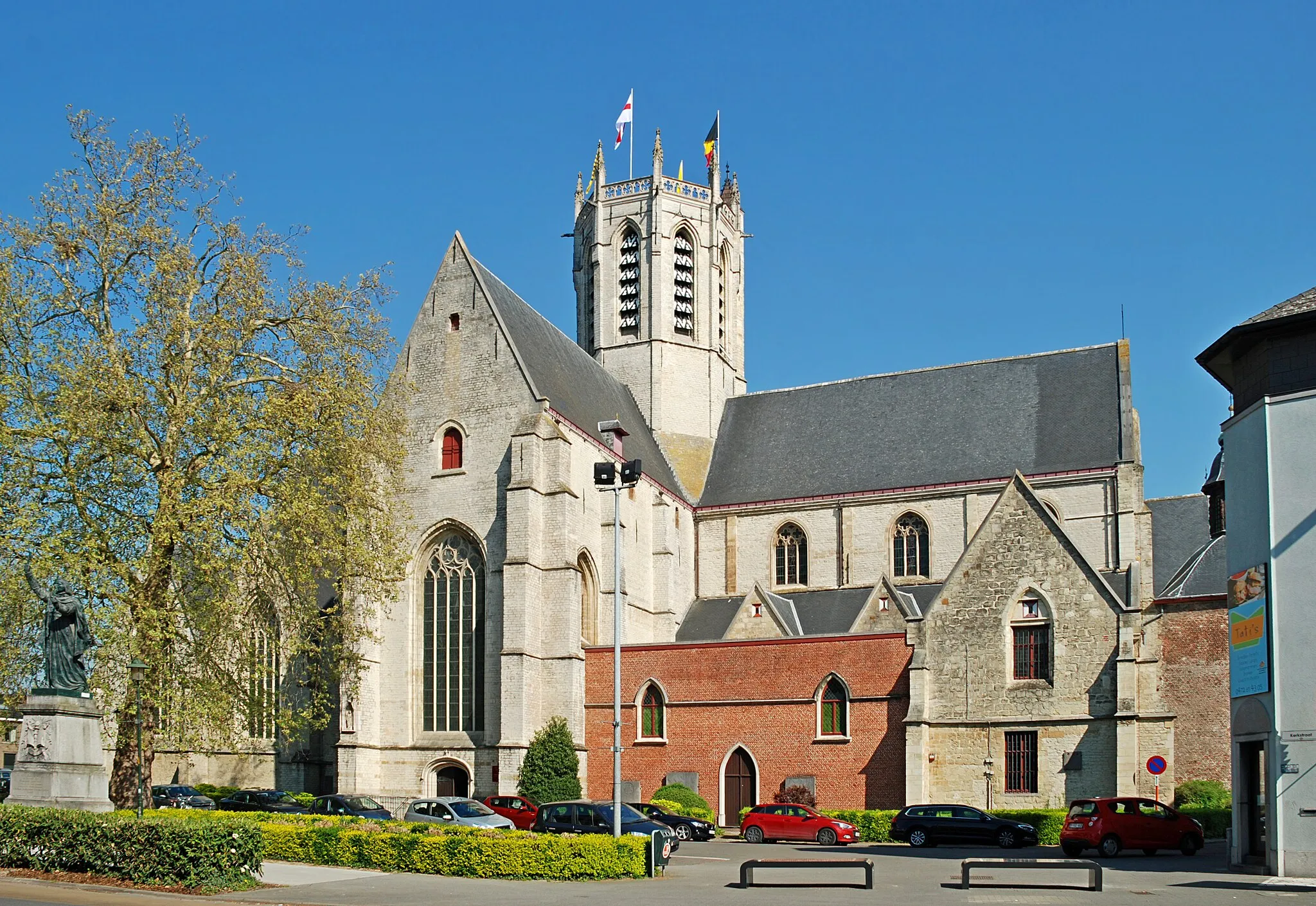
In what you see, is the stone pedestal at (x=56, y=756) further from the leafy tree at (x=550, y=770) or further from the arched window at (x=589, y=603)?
the arched window at (x=589, y=603)

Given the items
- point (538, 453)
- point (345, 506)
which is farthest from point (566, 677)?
point (345, 506)

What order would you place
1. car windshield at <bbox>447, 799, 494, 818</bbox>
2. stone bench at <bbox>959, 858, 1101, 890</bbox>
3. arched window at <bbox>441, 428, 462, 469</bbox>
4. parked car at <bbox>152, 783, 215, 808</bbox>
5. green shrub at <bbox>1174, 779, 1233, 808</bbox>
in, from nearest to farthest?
stone bench at <bbox>959, 858, 1101, 890</bbox> < car windshield at <bbox>447, 799, 494, 818</bbox> < green shrub at <bbox>1174, 779, 1233, 808</bbox> < parked car at <bbox>152, 783, 215, 808</bbox> < arched window at <bbox>441, 428, 462, 469</bbox>

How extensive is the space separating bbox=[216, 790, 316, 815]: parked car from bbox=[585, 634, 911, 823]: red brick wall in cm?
875

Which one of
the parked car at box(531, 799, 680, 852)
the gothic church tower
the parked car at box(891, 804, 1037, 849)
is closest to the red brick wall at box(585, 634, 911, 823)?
the parked car at box(891, 804, 1037, 849)

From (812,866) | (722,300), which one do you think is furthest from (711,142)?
(812,866)

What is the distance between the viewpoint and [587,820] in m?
27.0

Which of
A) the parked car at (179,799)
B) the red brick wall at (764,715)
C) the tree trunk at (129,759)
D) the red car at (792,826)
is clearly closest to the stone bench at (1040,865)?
the red car at (792,826)

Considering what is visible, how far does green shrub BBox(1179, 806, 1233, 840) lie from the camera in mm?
31797

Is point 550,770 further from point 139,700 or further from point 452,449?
point 139,700

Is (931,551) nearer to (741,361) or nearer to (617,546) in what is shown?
(741,361)

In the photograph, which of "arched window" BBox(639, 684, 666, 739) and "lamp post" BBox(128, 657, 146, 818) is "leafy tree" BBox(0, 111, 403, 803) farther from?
"arched window" BBox(639, 684, 666, 739)

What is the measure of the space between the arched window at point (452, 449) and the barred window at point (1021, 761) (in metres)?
17.9

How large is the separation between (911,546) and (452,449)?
1565cm

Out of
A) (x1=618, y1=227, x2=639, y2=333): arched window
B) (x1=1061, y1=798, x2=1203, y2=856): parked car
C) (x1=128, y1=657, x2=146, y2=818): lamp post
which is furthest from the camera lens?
(x1=618, y1=227, x2=639, y2=333): arched window
